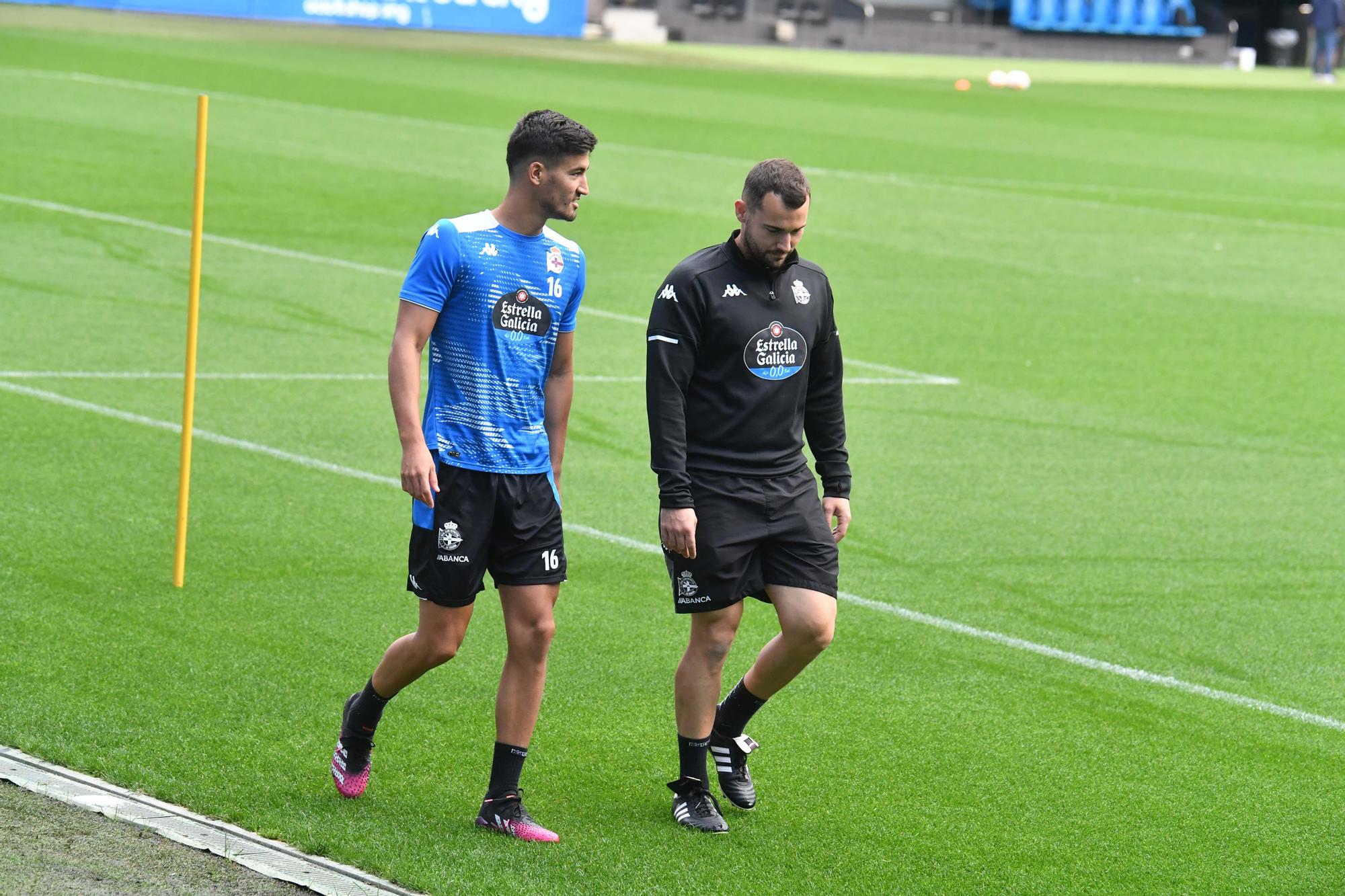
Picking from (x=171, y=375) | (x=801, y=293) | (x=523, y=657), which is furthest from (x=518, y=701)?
(x=171, y=375)

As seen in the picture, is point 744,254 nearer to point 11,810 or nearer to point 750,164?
point 11,810

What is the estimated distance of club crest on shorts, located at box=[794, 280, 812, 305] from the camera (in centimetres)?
627

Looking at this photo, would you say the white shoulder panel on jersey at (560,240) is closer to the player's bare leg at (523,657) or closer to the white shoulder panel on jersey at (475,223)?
the white shoulder panel on jersey at (475,223)

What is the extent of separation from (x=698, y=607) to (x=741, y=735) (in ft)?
1.91

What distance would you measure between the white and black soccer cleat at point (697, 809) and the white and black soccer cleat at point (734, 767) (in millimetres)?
143

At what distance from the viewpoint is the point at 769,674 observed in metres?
6.43

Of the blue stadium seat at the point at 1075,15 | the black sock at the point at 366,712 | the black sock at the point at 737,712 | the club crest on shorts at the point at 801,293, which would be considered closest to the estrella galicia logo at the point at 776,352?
the club crest on shorts at the point at 801,293

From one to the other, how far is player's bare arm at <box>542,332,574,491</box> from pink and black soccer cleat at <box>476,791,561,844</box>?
103cm

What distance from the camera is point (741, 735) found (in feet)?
21.4

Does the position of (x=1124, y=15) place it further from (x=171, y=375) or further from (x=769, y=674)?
(x=769, y=674)

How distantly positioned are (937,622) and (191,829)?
403cm

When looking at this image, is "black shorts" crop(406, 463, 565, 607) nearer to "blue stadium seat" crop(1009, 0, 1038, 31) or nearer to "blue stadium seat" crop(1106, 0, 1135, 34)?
"blue stadium seat" crop(1009, 0, 1038, 31)

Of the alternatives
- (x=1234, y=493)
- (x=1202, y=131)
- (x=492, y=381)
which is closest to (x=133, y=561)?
(x=492, y=381)

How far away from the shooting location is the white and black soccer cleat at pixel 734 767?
650cm
